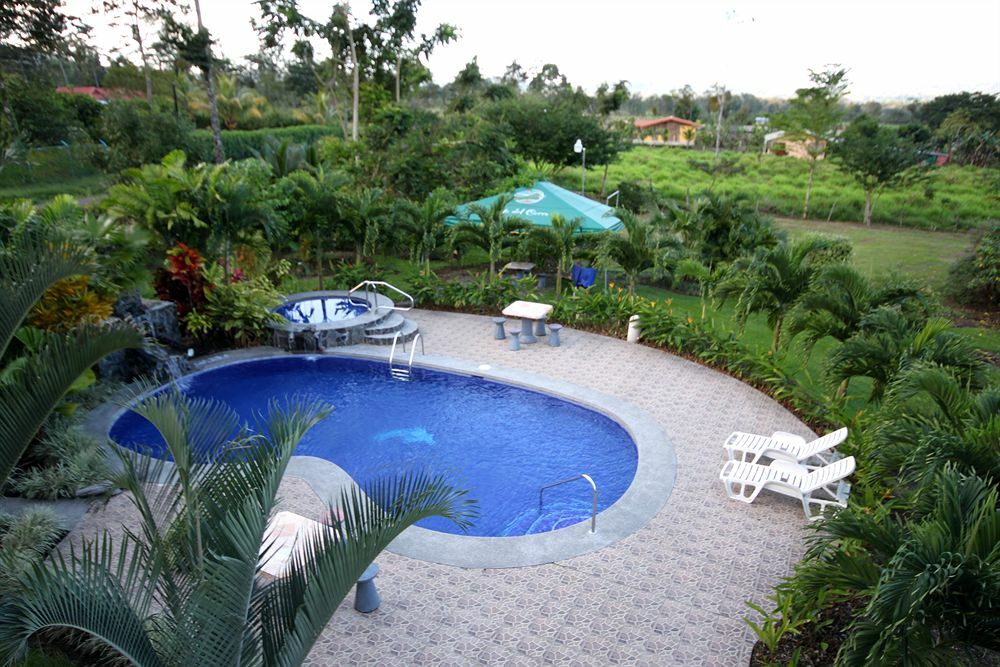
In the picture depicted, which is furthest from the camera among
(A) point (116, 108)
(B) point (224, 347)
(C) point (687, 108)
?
(C) point (687, 108)

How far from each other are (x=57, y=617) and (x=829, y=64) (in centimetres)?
3206

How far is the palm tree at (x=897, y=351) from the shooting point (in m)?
7.42

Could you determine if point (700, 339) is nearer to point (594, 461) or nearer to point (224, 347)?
point (594, 461)

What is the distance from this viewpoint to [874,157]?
26.4m

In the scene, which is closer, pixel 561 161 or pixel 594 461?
pixel 594 461

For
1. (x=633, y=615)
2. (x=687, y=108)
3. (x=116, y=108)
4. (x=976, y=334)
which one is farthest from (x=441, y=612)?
(x=687, y=108)

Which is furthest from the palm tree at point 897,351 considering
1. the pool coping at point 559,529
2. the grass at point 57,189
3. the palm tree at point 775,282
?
A: the grass at point 57,189

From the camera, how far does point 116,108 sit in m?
19.5

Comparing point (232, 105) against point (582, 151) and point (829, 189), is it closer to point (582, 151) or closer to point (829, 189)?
point (582, 151)

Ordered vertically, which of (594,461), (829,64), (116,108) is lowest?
(594,461)

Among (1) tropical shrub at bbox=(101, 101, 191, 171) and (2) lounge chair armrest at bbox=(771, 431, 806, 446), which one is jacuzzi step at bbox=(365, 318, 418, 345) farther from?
(1) tropical shrub at bbox=(101, 101, 191, 171)

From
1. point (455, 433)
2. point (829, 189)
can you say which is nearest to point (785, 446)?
point (455, 433)

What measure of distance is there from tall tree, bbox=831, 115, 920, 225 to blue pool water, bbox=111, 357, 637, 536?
22444 millimetres

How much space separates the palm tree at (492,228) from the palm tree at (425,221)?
55 centimetres
